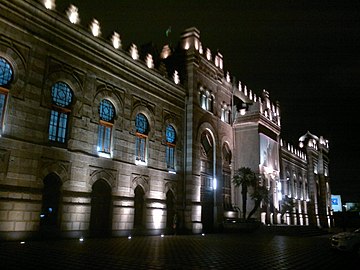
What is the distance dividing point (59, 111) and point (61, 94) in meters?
1.07

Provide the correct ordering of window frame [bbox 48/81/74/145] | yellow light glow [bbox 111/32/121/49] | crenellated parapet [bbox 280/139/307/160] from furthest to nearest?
crenellated parapet [bbox 280/139/307/160] → yellow light glow [bbox 111/32/121/49] → window frame [bbox 48/81/74/145]

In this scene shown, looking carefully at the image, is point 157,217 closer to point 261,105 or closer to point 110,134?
point 110,134

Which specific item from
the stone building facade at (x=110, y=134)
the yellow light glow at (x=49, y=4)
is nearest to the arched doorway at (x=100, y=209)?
the stone building facade at (x=110, y=134)

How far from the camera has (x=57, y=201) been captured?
61.6 feet

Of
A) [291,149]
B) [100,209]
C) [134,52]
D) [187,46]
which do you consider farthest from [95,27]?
[291,149]

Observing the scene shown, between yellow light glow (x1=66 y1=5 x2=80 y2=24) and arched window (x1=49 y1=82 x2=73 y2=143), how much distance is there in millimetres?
4206

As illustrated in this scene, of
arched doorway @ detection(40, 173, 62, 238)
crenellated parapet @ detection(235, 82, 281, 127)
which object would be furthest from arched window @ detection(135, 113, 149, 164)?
crenellated parapet @ detection(235, 82, 281, 127)

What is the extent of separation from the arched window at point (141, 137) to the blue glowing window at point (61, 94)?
620 centimetres

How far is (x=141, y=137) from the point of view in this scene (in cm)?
2539

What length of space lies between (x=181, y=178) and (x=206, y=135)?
6.16 meters

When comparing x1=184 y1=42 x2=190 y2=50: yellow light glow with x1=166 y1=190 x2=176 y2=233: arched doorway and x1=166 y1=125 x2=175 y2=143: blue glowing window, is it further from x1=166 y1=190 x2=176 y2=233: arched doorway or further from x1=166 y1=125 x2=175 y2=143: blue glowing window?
x1=166 y1=190 x2=176 y2=233: arched doorway

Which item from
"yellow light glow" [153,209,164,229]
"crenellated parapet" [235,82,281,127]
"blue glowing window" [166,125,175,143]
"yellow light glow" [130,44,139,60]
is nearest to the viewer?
"yellow light glow" [153,209,164,229]

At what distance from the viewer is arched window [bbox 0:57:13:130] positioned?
55.0ft

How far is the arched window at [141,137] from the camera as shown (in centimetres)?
2492
